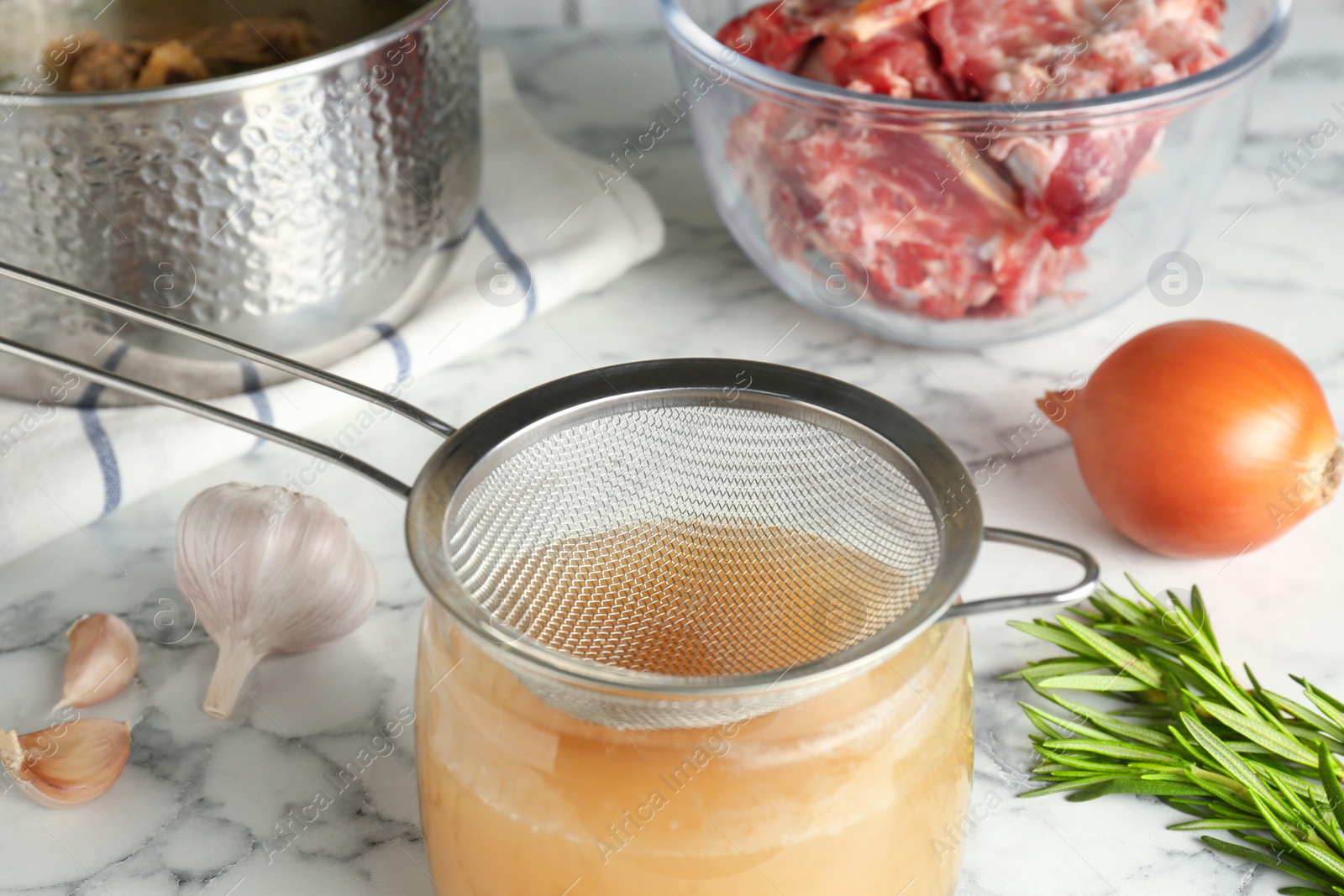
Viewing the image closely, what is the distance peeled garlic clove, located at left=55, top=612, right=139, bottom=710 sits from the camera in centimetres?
88

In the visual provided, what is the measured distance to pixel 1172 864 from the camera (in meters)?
0.78

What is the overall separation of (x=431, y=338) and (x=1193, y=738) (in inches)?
31.0

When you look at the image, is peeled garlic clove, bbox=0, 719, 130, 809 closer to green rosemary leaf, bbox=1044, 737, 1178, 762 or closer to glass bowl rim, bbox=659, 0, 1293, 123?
green rosemary leaf, bbox=1044, 737, 1178, 762

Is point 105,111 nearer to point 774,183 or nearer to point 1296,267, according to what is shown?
point 774,183

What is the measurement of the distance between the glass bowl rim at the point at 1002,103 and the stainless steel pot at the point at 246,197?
0.28 metres

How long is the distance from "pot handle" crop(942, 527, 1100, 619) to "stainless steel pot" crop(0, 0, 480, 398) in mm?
632

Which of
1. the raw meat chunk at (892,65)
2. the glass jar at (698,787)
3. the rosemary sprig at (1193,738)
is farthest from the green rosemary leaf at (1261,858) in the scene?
the raw meat chunk at (892,65)

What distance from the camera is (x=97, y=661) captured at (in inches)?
34.9

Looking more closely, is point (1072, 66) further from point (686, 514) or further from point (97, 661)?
point (97, 661)

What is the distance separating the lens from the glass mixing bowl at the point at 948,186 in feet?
3.44

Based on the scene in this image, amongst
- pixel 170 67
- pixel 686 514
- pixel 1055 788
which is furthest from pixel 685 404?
pixel 170 67

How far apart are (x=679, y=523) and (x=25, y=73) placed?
96cm

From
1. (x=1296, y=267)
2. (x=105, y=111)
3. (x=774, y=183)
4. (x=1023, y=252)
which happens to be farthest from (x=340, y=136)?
(x=1296, y=267)

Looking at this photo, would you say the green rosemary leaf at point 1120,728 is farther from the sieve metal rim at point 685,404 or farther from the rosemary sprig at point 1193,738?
the sieve metal rim at point 685,404
